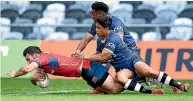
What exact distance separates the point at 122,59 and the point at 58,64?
123 cm

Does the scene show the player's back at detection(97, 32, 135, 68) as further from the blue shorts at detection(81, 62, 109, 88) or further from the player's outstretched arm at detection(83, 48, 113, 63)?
the blue shorts at detection(81, 62, 109, 88)

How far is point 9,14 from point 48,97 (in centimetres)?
1397

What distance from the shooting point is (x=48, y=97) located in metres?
13.1

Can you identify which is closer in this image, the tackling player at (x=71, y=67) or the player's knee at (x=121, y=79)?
the tackling player at (x=71, y=67)

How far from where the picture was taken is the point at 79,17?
26.2 metres

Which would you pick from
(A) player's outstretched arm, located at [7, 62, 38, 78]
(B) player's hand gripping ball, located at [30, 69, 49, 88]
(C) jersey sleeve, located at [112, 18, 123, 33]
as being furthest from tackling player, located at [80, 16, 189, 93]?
(A) player's outstretched arm, located at [7, 62, 38, 78]

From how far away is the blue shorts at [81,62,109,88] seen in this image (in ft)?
46.5

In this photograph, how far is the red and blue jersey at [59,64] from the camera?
13.7 metres

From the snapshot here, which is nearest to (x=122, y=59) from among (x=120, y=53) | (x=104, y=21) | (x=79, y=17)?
(x=120, y=53)

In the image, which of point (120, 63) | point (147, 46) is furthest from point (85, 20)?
point (120, 63)

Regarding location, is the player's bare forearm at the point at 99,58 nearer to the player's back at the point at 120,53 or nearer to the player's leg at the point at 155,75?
the player's back at the point at 120,53

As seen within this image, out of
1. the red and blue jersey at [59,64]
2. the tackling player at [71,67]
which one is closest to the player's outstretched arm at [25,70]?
the tackling player at [71,67]

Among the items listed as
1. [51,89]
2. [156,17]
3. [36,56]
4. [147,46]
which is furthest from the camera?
[156,17]

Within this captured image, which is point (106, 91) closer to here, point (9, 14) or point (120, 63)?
point (120, 63)
